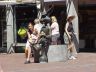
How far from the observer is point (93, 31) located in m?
24.7

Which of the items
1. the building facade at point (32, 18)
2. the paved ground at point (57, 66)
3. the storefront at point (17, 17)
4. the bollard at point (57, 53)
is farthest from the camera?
the storefront at point (17, 17)

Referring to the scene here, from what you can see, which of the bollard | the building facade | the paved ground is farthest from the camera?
the building facade

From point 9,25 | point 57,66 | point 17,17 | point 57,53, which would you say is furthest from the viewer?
point 17,17

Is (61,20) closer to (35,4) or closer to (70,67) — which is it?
(35,4)

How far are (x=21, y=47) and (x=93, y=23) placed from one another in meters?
4.41

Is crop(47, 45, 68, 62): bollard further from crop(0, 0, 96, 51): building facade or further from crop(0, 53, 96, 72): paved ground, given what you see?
crop(0, 0, 96, 51): building facade

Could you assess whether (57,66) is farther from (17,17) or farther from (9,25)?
(17,17)

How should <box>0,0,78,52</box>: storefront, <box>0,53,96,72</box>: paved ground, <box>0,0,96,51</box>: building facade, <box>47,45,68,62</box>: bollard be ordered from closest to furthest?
<box>0,53,96,72</box>: paved ground
<box>47,45,68,62</box>: bollard
<box>0,0,96,51</box>: building facade
<box>0,0,78,52</box>: storefront

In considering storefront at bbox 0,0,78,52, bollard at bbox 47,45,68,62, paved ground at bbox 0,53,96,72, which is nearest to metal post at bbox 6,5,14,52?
Result: storefront at bbox 0,0,78,52

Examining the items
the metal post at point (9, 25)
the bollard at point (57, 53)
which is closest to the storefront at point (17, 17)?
the metal post at point (9, 25)

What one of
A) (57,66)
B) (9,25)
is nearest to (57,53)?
(57,66)

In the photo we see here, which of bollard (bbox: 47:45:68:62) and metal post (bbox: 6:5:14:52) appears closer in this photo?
bollard (bbox: 47:45:68:62)

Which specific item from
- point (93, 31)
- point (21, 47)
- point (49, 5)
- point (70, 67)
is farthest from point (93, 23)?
point (70, 67)

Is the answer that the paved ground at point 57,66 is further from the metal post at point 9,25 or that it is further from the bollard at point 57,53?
the metal post at point 9,25
